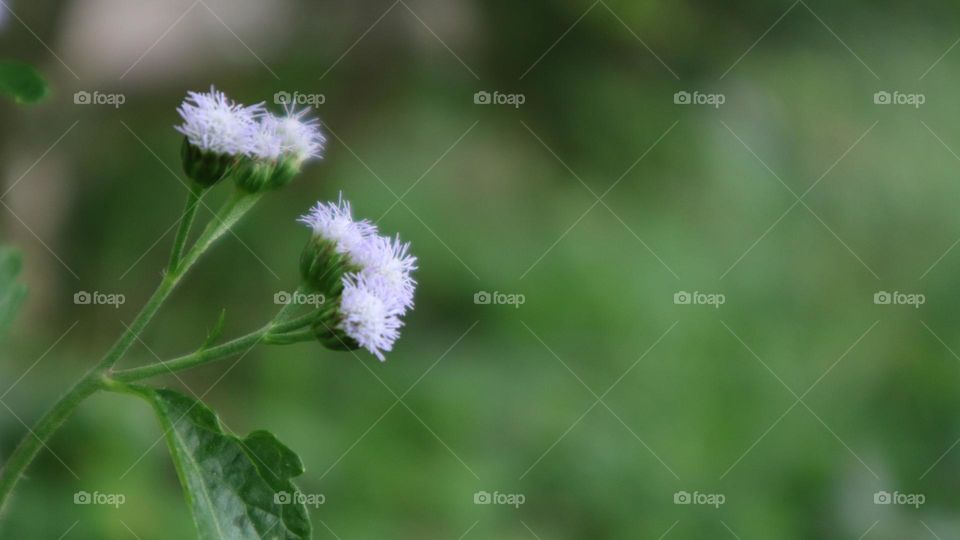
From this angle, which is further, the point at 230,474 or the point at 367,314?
the point at 367,314

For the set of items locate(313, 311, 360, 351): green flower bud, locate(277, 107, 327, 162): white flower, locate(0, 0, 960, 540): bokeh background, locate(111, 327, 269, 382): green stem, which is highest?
locate(0, 0, 960, 540): bokeh background

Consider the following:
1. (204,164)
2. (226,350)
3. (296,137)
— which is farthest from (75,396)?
(296,137)

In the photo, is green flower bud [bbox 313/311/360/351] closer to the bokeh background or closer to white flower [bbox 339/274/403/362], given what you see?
white flower [bbox 339/274/403/362]

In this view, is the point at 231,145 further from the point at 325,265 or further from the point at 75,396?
the point at 75,396

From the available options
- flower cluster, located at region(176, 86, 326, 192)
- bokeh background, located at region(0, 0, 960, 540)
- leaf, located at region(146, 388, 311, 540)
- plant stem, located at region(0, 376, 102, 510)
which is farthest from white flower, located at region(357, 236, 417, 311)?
bokeh background, located at region(0, 0, 960, 540)

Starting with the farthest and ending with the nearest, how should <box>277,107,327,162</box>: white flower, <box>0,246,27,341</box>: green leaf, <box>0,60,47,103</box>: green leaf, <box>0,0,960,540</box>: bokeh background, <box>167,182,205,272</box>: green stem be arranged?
<box>0,0,960,540</box>: bokeh background < <box>277,107,327,162</box>: white flower < <box>167,182,205,272</box>: green stem < <box>0,246,27,341</box>: green leaf < <box>0,60,47,103</box>: green leaf

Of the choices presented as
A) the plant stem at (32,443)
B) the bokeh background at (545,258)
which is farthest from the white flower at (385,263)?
the bokeh background at (545,258)
